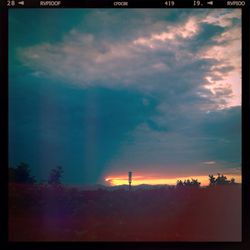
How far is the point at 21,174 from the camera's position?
162 inches

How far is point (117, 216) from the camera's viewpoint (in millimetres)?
4117

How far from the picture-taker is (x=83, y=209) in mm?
4129

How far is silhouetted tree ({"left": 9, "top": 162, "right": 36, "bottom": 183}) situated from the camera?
407cm

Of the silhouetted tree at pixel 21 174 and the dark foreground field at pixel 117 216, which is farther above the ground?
the silhouetted tree at pixel 21 174

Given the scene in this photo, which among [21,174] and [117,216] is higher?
[21,174]

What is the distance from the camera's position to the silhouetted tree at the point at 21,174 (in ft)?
13.4

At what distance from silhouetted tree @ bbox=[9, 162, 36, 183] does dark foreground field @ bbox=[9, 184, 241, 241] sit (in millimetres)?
65

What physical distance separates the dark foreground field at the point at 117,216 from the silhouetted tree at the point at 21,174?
0.07 m

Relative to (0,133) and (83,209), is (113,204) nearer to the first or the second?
(83,209)

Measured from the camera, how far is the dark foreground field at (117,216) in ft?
13.4

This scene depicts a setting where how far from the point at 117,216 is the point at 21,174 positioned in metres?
0.98
